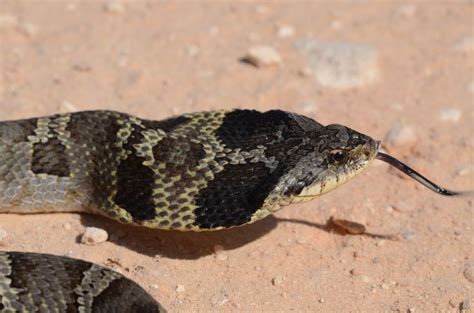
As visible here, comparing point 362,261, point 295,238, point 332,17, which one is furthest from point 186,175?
point 332,17

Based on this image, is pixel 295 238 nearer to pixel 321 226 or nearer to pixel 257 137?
pixel 321 226

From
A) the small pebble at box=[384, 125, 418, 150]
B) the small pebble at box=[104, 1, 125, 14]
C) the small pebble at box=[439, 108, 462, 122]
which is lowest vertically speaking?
the small pebble at box=[439, 108, 462, 122]

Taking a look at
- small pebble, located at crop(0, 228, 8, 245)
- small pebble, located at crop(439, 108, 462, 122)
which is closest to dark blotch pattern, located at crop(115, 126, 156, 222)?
small pebble, located at crop(0, 228, 8, 245)

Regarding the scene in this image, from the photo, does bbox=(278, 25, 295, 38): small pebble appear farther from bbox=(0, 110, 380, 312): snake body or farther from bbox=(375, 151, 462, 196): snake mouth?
bbox=(375, 151, 462, 196): snake mouth

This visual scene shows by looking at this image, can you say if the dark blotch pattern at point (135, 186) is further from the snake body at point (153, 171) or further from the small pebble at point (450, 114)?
the small pebble at point (450, 114)

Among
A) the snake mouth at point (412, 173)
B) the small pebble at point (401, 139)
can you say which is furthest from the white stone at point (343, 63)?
the snake mouth at point (412, 173)

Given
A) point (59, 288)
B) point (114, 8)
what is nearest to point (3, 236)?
point (59, 288)
